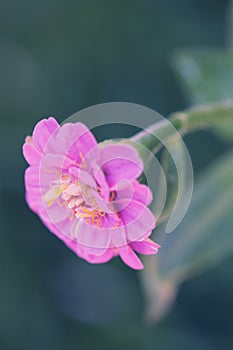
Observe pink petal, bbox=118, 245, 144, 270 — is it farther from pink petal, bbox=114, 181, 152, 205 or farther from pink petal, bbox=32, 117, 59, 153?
pink petal, bbox=32, 117, 59, 153

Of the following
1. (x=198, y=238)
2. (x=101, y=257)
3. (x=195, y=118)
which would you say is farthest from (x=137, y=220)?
(x=198, y=238)

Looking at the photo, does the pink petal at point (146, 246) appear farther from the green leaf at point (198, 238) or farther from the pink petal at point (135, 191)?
the green leaf at point (198, 238)

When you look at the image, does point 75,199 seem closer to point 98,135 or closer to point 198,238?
point 198,238

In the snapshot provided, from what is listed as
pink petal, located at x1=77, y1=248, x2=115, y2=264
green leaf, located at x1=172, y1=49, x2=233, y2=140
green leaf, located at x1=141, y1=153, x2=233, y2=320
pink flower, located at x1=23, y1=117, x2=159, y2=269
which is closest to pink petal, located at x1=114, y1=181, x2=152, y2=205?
pink flower, located at x1=23, y1=117, x2=159, y2=269

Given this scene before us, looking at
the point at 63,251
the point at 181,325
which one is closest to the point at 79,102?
the point at 63,251

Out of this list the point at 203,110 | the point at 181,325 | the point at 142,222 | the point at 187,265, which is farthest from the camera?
the point at 181,325

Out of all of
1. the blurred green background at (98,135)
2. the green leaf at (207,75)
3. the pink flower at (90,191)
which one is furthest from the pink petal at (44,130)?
the blurred green background at (98,135)

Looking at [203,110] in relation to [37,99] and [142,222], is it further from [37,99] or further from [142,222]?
[37,99]
